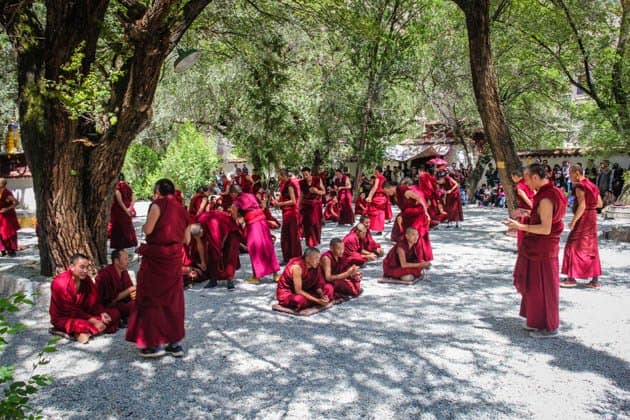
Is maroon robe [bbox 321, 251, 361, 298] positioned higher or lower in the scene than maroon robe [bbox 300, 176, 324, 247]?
lower

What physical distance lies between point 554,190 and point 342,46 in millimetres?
15404

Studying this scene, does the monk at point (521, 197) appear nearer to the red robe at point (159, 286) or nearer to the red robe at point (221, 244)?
the red robe at point (221, 244)

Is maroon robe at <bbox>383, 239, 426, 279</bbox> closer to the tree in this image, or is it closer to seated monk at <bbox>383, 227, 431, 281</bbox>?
seated monk at <bbox>383, 227, 431, 281</bbox>

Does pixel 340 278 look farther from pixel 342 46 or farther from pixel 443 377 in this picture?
pixel 342 46

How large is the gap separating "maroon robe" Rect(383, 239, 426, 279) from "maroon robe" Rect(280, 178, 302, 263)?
1.61 meters

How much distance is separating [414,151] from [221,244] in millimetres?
23217

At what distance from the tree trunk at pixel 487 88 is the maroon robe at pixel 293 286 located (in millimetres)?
5996

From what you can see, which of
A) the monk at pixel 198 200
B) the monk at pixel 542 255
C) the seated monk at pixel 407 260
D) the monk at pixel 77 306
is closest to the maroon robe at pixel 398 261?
the seated monk at pixel 407 260

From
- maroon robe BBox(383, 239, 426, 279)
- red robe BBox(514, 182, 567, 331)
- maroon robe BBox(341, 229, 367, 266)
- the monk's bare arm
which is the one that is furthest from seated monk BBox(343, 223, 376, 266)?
the monk's bare arm

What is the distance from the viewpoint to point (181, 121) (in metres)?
26.2

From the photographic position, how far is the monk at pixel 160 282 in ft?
16.6

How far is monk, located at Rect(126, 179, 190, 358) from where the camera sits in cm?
507

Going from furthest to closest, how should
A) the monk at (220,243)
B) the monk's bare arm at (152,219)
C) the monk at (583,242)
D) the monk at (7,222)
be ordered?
the monk at (7,222) → the monk at (220,243) → the monk at (583,242) → the monk's bare arm at (152,219)

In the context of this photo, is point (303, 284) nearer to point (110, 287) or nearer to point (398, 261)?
point (398, 261)
